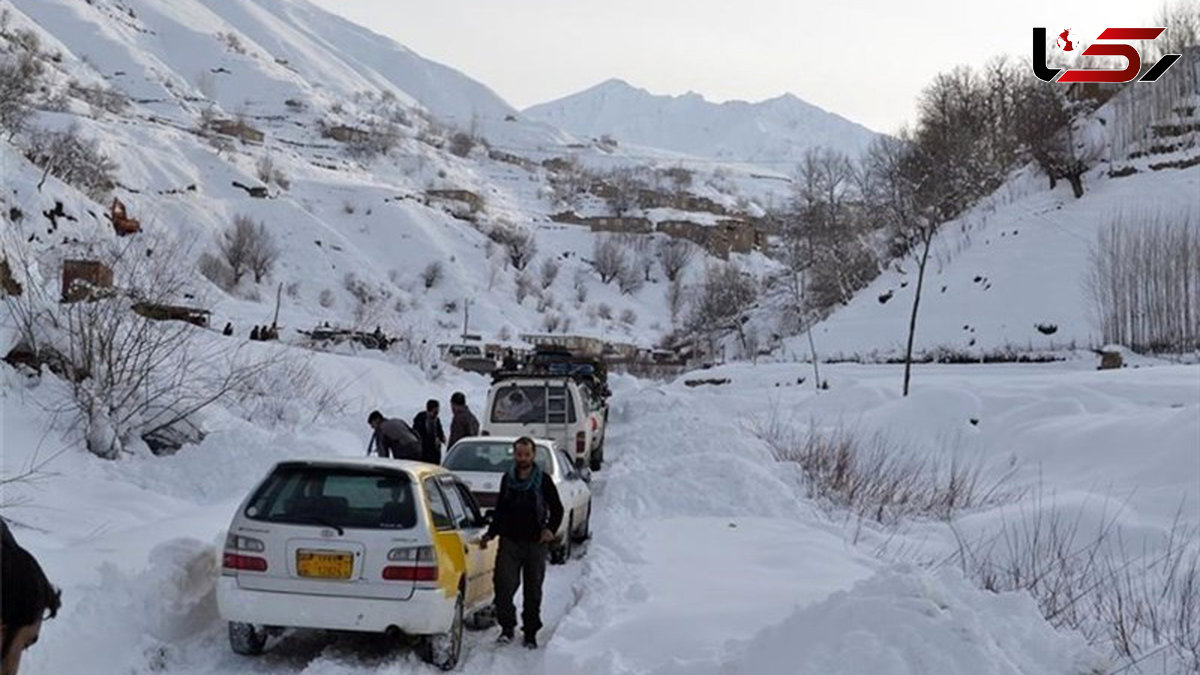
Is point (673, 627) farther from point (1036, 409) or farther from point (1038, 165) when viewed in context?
point (1038, 165)

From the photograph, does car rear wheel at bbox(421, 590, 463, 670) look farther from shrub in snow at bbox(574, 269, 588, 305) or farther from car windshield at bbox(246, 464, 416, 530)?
shrub in snow at bbox(574, 269, 588, 305)

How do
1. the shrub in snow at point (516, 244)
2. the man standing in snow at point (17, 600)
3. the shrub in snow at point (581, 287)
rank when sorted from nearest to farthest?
the man standing in snow at point (17, 600) < the shrub in snow at point (581, 287) < the shrub in snow at point (516, 244)

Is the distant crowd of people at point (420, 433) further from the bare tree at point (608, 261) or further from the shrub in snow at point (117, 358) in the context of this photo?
the bare tree at point (608, 261)

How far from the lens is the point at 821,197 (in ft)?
270

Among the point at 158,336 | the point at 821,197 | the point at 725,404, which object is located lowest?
the point at 725,404

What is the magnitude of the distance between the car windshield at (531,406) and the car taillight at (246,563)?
11.4m

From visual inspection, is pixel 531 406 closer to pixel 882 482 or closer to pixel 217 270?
pixel 882 482

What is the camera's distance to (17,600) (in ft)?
14.0

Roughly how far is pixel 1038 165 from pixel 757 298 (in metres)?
27.8

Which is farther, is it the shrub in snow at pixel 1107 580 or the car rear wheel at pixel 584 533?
the car rear wheel at pixel 584 533

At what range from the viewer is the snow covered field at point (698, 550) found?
6.83 metres

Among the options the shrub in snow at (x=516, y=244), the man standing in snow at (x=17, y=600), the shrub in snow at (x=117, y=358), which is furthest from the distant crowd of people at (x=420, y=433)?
the shrub in snow at (x=516, y=244)

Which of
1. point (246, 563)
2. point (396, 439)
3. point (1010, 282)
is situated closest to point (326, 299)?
point (1010, 282)

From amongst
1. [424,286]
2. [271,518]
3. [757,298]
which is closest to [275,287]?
[424,286]
